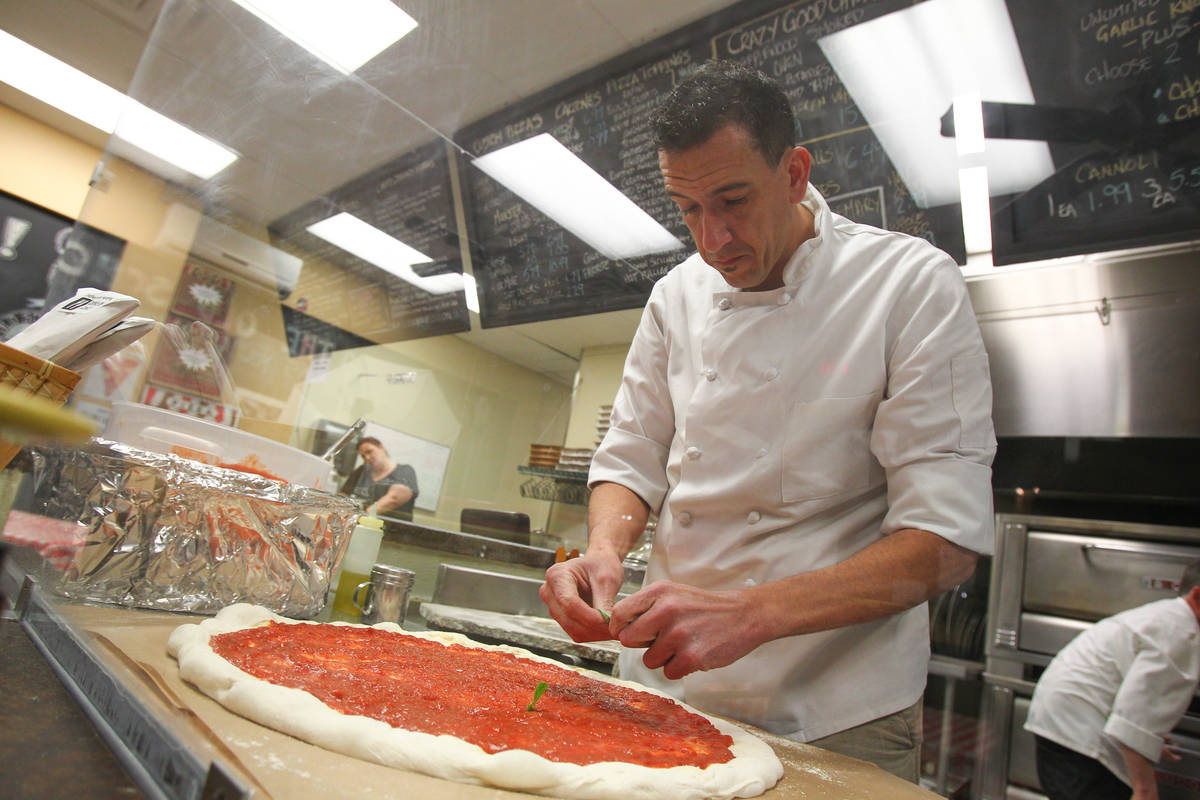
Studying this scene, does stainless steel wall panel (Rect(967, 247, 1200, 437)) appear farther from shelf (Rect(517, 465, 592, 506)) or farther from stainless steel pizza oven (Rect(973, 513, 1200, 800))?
shelf (Rect(517, 465, 592, 506))

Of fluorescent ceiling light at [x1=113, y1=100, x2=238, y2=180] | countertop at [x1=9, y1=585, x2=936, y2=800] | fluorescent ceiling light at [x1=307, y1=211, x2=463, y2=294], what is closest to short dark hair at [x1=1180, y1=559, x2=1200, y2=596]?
countertop at [x1=9, y1=585, x2=936, y2=800]

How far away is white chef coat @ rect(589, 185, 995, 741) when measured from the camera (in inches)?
43.7

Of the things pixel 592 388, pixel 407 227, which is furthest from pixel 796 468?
pixel 407 227

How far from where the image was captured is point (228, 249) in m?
2.11

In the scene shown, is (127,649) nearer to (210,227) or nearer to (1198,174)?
(210,227)

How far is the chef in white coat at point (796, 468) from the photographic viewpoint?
1.05 meters

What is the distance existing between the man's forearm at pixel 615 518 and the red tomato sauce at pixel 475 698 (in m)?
0.25

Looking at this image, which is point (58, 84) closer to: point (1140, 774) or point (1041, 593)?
point (1041, 593)

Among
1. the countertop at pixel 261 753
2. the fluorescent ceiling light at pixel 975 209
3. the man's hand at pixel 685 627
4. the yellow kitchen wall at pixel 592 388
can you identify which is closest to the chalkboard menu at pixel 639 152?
the fluorescent ceiling light at pixel 975 209

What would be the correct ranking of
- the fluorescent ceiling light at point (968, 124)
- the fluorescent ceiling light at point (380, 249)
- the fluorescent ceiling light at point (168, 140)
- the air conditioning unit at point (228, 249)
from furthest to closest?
the fluorescent ceiling light at point (380, 249), the air conditioning unit at point (228, 249), the fluorescent ceiling light at point (168, 140), the fluorescent ceiling light at point (968, 124)

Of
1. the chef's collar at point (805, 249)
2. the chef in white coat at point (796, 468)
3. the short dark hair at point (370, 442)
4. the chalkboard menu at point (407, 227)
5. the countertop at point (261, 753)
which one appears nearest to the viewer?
the countertop at point (261, 753)

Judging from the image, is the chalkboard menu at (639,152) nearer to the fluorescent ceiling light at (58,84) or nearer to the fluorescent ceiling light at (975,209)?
the fluorescent ceiling light at (975,209)

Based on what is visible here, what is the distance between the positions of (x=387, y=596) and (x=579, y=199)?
106 centimetres

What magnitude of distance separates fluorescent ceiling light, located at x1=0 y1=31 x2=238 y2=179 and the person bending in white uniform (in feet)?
7.39
